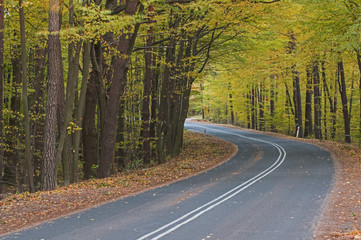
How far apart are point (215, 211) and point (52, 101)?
7029 millimetres

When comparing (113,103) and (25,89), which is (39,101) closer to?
(113,103)

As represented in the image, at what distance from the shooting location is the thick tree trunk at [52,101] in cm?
1236

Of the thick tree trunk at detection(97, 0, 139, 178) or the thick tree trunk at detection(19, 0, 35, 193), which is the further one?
the thick tree trunk at detection(97, 0, 139, 178)

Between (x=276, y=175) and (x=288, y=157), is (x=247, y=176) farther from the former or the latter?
(x=288, y=157)

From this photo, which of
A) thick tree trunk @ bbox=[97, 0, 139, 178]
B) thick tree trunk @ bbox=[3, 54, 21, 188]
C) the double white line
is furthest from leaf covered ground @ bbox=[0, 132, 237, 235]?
thick tree trunk @ bbox=[3, 54, 21, 188]

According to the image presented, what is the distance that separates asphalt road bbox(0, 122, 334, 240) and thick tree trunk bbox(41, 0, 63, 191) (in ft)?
11.4

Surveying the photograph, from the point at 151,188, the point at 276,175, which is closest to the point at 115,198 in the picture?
the point at 151,188

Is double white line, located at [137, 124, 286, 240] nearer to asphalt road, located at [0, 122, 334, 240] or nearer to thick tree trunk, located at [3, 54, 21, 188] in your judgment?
asphalt road, located at [0, 122, 334, 240]

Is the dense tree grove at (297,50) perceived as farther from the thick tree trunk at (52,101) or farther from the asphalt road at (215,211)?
the thick tree trunk at (52,101)

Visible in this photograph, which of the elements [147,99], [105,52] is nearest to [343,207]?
[105,52]

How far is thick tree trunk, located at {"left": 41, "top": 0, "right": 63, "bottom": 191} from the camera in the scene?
12360mm

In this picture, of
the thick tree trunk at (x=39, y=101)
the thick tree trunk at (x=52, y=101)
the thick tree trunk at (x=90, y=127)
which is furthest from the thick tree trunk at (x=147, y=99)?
the thick tree trunk at (x=52, y=101)

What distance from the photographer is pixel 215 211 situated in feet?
31.8

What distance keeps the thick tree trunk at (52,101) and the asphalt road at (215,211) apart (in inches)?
137
